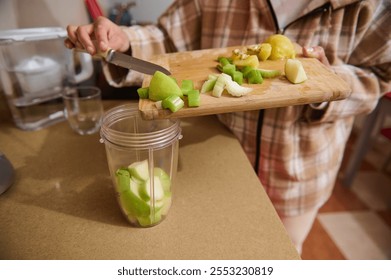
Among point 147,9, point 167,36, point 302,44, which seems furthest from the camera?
point 147,9

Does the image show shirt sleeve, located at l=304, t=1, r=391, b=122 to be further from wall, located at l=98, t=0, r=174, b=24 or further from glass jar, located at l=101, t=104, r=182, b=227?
wall, located at l=98, t=0, r=174, b=24

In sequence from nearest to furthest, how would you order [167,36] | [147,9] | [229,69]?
[229,69], [167,36], [147,9]

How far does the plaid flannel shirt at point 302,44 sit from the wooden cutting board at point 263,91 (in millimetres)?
141

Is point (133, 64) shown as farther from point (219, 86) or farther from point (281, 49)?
point (281, 49)

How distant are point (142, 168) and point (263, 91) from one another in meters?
0.25

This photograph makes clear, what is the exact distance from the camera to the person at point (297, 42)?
27.1 inches

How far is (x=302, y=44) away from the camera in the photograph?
73 centimetres

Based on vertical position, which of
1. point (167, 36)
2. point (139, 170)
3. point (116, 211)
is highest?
point (167, 36)

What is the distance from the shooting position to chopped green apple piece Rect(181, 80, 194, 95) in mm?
519

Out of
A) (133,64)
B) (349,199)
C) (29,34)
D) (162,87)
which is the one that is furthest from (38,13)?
(349,199)

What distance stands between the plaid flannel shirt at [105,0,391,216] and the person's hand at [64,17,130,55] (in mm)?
87

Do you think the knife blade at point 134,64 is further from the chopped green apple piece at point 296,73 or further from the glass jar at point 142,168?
the chopped green apple piece at point 296,73

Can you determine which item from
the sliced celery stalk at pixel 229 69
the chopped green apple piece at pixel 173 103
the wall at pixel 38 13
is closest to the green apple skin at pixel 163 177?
the chopped green apple piece at pixel 173 103

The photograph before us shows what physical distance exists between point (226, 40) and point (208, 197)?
42 cm
